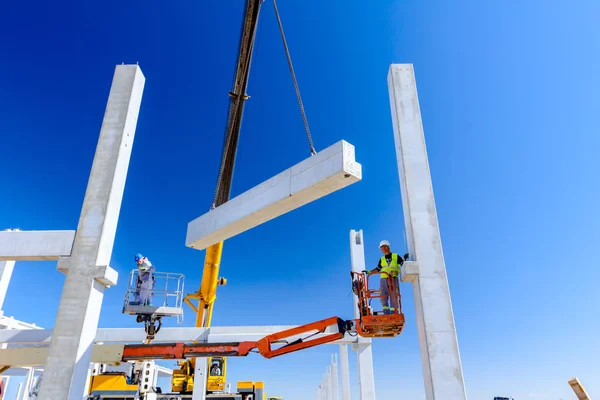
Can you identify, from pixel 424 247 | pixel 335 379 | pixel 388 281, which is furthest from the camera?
pixel 335 379

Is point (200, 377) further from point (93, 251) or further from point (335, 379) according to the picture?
point (335, 379)

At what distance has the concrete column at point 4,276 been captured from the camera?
16.2 metres

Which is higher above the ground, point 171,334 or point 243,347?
point 171,334

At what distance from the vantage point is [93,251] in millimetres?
7035

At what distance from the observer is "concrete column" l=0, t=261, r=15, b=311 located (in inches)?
637

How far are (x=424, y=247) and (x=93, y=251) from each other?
19.1 feet

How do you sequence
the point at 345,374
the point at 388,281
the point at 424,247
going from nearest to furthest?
the point at 424,247 < the point at 388,281 < the point at 345,374

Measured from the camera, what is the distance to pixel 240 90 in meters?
14.2

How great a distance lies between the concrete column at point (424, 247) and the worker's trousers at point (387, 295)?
1245 mm

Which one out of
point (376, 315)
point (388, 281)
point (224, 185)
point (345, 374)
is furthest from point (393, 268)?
point (345, 374)

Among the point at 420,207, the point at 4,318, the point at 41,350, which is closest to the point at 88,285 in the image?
the point at 41,350

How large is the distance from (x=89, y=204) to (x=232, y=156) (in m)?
7.74

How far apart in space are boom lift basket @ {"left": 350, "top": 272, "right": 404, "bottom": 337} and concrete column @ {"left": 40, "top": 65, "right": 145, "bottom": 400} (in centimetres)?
485

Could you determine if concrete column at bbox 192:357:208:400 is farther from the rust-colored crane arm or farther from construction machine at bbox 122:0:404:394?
the rust-colored crane arm
